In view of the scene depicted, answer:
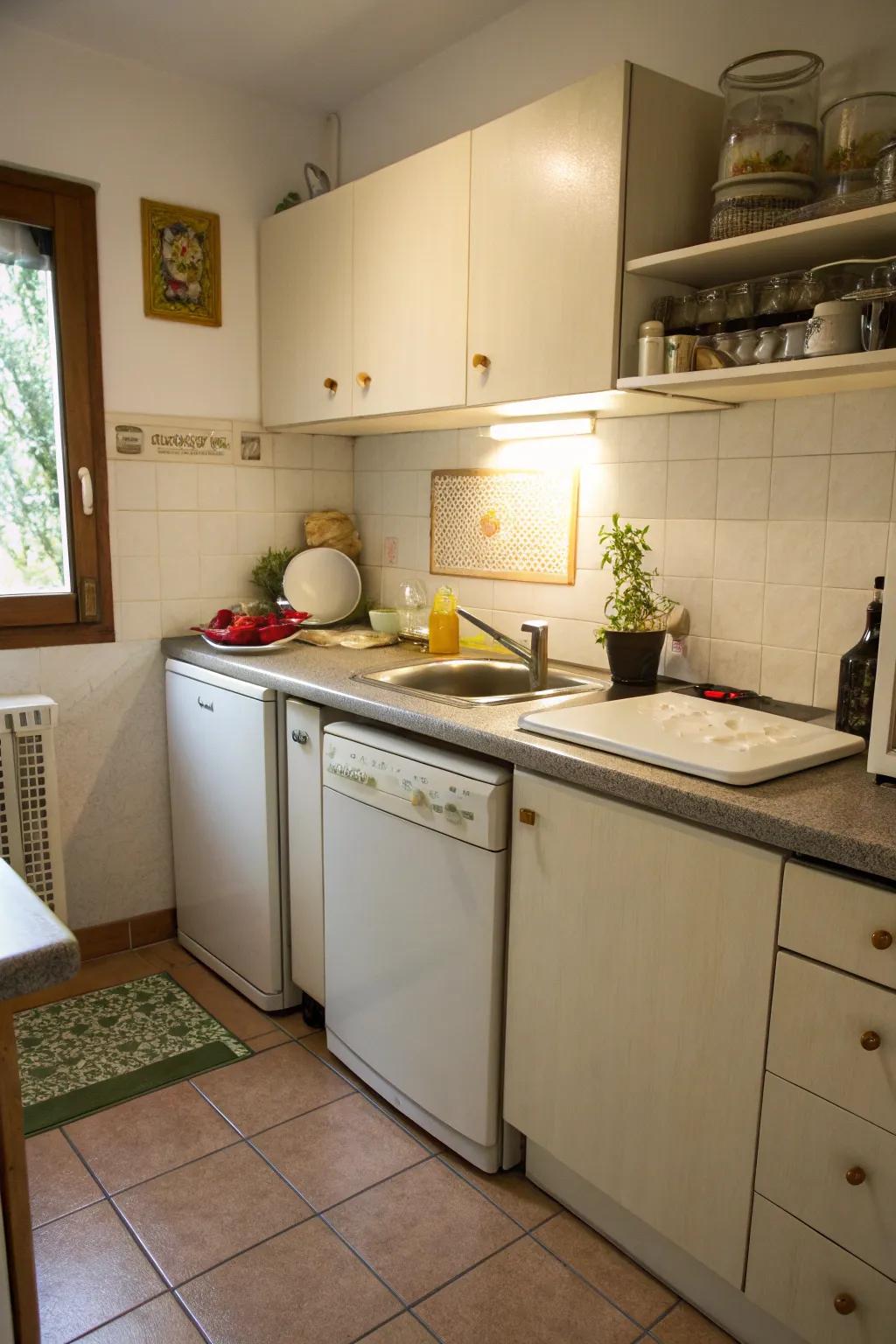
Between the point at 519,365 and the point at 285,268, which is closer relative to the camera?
the point at 519,365

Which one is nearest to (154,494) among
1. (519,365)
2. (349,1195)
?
(519,365)

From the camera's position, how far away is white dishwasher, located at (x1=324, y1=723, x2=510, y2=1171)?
1779 mm

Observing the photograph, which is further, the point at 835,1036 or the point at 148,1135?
Answer: the point at 148,1135

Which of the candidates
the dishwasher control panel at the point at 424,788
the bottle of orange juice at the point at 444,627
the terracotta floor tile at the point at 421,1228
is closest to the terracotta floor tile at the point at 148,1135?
the terracotta floor tile at the point at 421,1228

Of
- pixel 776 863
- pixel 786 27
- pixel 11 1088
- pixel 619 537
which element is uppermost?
Result: pixel 786 27

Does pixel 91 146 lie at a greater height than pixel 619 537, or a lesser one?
greater

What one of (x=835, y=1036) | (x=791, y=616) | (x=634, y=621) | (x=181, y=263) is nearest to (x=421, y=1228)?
(x=835, y=1036)

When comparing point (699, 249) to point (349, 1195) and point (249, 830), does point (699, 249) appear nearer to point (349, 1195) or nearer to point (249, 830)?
point (249, 830)

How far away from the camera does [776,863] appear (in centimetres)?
131

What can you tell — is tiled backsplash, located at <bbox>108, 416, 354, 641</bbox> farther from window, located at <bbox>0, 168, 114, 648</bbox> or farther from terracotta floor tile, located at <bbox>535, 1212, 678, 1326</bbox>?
terracotta floor tile, located at <bbox>535, 1212, 678, 1326</bbox>

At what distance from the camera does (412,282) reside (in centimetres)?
231

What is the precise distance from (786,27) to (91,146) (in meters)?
1.76

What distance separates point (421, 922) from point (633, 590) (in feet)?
2.80

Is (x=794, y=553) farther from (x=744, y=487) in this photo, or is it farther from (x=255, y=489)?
(x=255, y=489)
